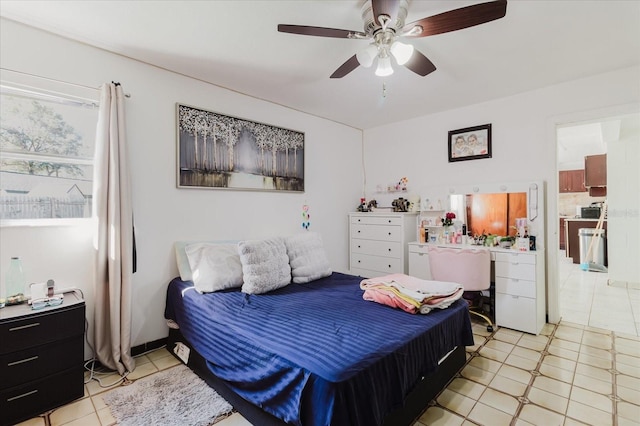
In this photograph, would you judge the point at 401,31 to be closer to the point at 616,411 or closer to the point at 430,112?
the point at 430,112

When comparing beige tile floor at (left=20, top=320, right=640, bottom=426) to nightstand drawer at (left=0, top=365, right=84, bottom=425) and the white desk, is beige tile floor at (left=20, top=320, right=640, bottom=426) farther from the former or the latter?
the white desk

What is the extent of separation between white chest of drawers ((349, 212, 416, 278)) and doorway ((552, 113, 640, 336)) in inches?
62.2

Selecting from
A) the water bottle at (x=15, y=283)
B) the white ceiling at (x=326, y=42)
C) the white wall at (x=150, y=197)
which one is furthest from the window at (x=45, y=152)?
the white ceiling at (x=326, y=42)

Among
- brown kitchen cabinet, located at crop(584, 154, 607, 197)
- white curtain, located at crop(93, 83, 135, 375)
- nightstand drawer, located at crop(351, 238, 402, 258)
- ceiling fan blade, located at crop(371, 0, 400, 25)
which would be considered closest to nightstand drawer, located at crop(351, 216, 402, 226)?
nightstand drawer, located at crop(351, 238, 402, 258)

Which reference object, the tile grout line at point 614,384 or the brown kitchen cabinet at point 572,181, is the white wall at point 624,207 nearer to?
the tile grout line at point 614,384

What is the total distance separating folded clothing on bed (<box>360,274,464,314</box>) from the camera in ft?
6.72

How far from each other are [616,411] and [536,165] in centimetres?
230

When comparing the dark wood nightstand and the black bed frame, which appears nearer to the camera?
the black bed frame

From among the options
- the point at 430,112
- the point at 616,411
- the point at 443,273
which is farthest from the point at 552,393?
the point at 430,112

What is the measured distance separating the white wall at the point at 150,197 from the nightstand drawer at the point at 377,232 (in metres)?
0.96

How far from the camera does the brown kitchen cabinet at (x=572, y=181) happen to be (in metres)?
7.80

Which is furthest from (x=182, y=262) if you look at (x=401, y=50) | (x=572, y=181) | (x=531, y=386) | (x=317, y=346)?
A: (x=572, y=181)

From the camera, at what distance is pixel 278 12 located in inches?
76.9

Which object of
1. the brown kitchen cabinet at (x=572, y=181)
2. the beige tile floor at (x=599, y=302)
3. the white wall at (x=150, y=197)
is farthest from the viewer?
the brown kitchen cabinet at (x=572, y=181)
